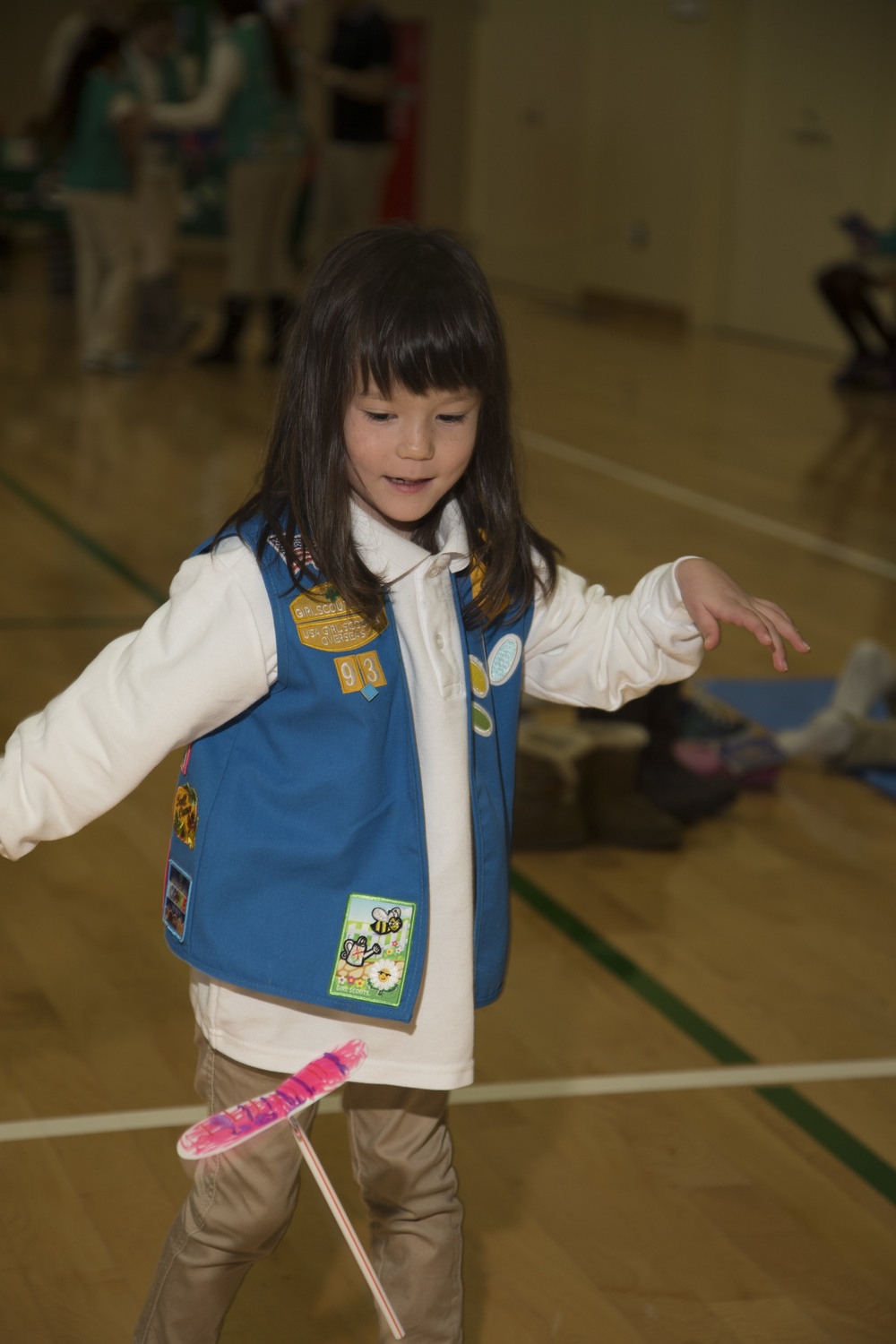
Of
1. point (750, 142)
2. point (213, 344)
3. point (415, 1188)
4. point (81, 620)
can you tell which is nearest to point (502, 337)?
point (415, 1188)

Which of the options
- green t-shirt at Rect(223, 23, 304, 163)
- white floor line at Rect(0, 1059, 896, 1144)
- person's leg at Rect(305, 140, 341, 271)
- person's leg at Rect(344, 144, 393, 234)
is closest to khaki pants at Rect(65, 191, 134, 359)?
green t-shirt at Rect(223, 23, 304, 163)

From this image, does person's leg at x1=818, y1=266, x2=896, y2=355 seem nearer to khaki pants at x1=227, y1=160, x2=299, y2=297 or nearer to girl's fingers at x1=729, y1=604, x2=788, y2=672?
khaki pants at x1=227, y1=160, x2=299, y2=297

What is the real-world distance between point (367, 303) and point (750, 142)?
376 inches

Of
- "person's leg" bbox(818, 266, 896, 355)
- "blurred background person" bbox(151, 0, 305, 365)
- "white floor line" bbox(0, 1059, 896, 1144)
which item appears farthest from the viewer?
"person's leg" bbox(818, 266, 896, 355)

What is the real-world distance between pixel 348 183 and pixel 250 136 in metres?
0.72

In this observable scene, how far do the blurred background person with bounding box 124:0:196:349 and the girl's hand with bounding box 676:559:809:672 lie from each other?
599cm

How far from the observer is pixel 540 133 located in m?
11.8

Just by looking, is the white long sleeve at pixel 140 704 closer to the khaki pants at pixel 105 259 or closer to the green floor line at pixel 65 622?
the green floor line at pixel 65 622

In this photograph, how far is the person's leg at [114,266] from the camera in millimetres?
6680

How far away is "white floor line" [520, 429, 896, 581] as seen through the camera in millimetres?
4637

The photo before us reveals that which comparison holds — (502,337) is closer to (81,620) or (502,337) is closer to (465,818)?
(465,818)

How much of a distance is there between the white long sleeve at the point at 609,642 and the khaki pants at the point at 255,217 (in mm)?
5906

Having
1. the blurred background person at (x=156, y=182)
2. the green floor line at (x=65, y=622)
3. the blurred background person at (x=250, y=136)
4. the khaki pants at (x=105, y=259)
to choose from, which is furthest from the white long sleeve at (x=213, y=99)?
the green floor line at (x=65, y=622)

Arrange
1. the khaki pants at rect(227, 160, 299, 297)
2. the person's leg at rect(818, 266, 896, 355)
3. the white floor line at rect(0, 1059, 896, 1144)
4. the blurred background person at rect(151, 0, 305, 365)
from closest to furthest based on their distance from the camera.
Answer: the white floor line at rect(0, 1059, 896, 1144), the blurred background person at rect(151, 0, 305, 365), the khaki pants at rect(227, 160, 299, 297), the person's leg at rect(818, 266, 896, 355)
